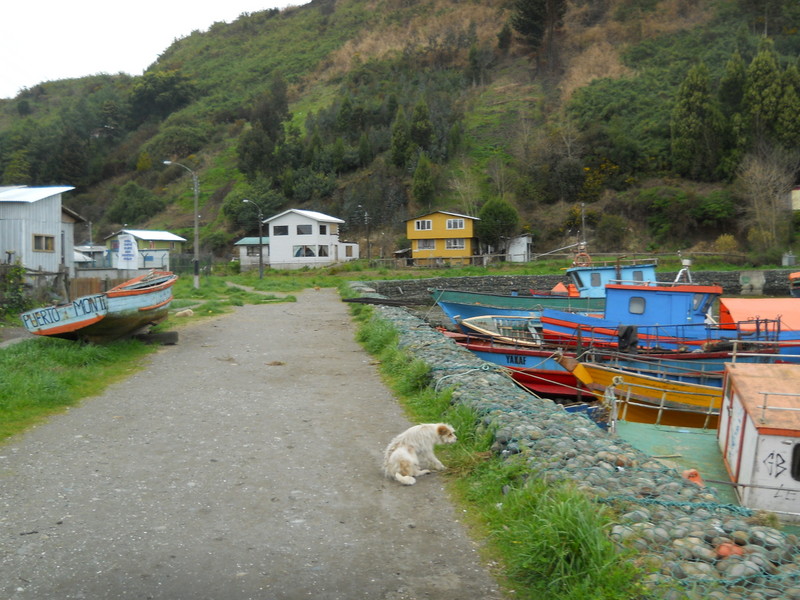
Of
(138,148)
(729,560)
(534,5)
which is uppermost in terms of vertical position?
(534,5)

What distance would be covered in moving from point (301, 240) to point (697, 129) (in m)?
35.0

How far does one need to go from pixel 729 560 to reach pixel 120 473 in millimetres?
5194

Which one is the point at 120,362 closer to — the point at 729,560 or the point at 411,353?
the point at 411,353

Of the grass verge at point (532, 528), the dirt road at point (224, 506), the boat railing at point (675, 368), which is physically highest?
the grass verge at point (532, 528)

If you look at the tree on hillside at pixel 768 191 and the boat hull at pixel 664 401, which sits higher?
the tree on hillside at pixel 768 191

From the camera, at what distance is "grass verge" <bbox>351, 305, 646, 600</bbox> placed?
3785 millimetres

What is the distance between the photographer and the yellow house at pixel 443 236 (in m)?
54.1

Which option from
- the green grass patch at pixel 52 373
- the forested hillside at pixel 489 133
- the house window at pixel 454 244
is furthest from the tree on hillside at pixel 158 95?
the green grass patch at pixel 52 373

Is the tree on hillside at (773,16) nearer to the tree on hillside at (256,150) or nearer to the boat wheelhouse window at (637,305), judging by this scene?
the tree on hillside at (256,150)

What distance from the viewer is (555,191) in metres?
60.0

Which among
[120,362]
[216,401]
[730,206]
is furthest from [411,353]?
[730,206]

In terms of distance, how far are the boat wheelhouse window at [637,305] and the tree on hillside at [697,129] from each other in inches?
1767

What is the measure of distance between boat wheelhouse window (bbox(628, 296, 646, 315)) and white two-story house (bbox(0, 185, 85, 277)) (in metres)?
17.6

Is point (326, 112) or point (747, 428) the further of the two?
point (326, 112)
